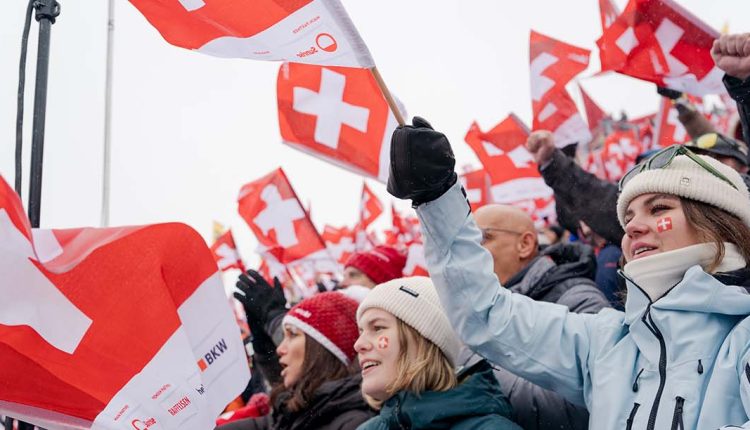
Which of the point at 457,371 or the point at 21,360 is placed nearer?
the point at 21,360

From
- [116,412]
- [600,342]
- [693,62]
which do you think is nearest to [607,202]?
[693,62]

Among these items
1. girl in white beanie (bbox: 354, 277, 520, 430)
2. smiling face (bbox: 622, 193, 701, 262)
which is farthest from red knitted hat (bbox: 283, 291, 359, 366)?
smiling face (bbox: 622, 193, 701, 262)

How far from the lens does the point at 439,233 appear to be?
2227 mm

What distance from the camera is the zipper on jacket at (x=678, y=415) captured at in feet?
5.93

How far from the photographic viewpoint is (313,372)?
10.9 feet

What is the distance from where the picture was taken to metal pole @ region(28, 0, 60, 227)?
212cm

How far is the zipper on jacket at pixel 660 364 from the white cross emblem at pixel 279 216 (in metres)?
5.35

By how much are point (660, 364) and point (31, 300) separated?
154cm

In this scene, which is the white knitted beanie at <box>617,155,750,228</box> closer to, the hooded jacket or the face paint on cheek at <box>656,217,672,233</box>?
the face paint on cheek at <box>656,217,672,233</box>

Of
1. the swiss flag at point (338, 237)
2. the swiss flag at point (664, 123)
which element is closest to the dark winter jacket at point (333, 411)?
the swiss flag at point (664, 123)

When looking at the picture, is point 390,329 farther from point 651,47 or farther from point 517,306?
point 651,47

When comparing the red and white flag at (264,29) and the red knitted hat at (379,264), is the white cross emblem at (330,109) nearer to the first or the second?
the red knitted hat at (379,264)

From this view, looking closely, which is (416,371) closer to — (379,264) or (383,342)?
(383,342)

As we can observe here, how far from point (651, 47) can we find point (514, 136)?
2179 mm
